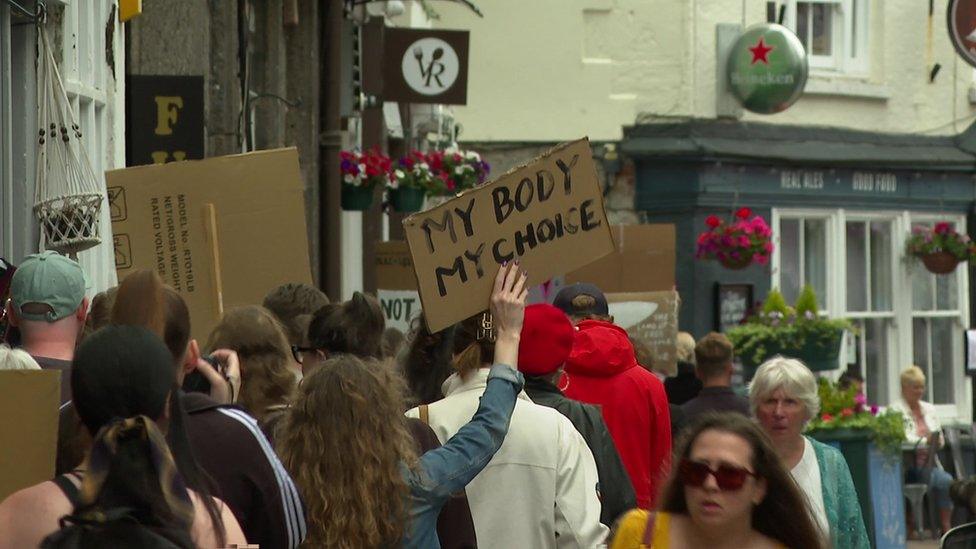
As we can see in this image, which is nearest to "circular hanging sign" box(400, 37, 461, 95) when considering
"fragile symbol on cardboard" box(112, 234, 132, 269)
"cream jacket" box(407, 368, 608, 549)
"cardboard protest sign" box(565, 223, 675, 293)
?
"cardboard protest sign" box(565, 223, 675, 293)

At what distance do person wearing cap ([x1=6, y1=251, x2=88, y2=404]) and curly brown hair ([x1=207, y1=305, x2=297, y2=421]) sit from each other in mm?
475

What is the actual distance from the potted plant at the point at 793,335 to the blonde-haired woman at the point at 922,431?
1.09 m

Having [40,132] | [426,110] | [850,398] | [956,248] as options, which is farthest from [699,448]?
[956,248]

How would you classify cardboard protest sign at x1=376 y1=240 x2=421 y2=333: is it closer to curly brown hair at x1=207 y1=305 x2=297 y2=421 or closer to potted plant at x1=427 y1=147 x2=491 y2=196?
potted plant at x1=427 y1=147 x2=491 y2=196

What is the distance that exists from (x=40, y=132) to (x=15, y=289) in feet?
7.88

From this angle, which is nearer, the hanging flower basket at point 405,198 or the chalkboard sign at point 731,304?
the hanging flower basket at point 405,198

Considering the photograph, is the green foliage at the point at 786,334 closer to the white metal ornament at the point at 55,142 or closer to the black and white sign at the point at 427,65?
the black and white sign at the point at 427,65

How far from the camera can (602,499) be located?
253 inches

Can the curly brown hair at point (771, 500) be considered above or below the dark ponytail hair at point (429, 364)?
below

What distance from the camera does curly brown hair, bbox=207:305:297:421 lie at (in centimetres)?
555

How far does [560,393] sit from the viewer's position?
643cm

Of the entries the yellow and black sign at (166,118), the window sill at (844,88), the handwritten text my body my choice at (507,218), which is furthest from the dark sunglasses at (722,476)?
the window sill at (844,88)

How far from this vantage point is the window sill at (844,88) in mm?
20188

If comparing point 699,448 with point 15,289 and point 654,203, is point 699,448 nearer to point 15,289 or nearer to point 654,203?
point 15,289
